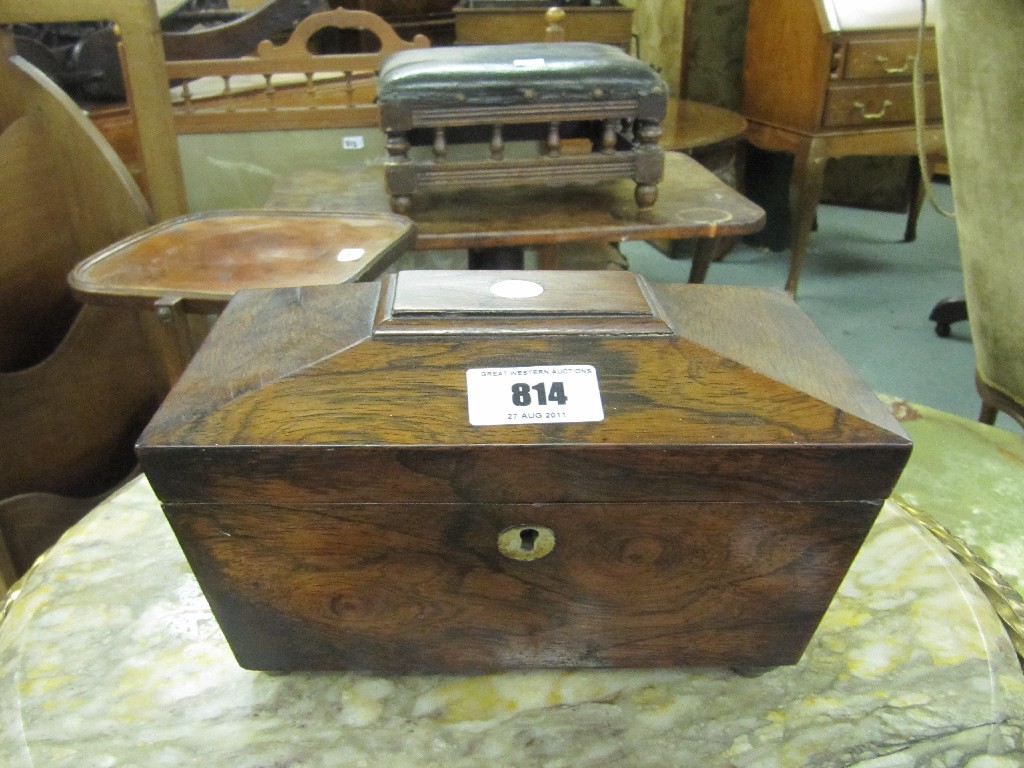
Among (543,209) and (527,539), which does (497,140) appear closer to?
(543,209)

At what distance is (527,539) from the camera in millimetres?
676

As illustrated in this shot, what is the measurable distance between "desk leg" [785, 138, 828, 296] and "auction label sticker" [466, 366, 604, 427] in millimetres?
2219

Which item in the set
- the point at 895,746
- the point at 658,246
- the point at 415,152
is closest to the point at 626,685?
the point at 895,746

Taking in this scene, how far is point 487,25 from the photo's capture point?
2.67 meters

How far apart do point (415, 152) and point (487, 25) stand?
Result: 2.62 ft

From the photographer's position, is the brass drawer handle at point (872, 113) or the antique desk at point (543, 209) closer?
the antique desk at point (543, 209)

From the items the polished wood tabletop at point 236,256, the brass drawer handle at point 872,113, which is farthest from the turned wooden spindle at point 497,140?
the brass drawer handle at point 872,113

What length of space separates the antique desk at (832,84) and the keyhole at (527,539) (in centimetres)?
224

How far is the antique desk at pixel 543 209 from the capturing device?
61.8 inches

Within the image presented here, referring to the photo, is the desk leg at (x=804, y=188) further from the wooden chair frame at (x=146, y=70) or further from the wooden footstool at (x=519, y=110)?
the wooden chair frame at (x=146, y=70)

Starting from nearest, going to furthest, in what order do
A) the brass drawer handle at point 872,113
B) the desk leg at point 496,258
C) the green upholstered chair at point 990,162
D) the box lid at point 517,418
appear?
the box lid at point 517,418
the green upholstered chair at point 990,162
the desk leg at point 496,258
the brass drawer handle at point 872,113

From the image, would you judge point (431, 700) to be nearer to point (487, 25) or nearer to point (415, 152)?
point (415, 152)

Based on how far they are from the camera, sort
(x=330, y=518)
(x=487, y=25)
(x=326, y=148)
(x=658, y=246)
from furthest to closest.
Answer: (x=658, y=246) < (x=487, y=25) < (x=326, y=148) < (x=330, y=518)

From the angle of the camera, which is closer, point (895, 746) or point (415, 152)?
point (895, 746)
